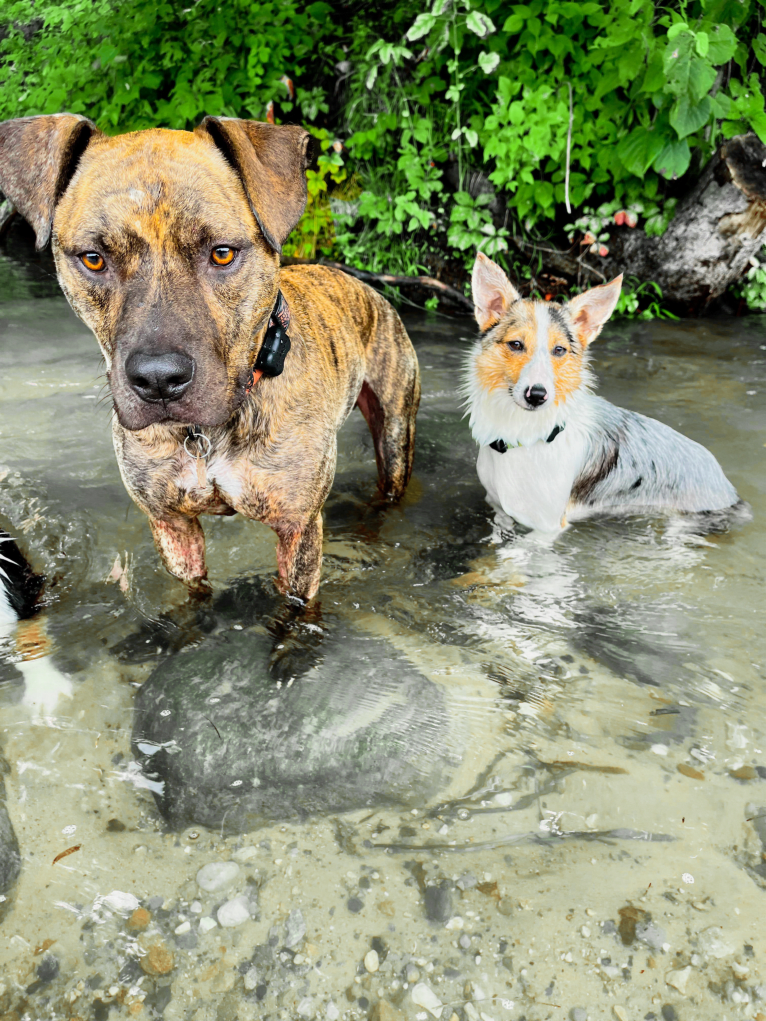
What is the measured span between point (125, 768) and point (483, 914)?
1.22m

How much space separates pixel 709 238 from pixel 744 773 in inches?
235

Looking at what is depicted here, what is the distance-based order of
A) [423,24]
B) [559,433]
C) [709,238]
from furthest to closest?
[709,238] < [423,24] < [559,433]

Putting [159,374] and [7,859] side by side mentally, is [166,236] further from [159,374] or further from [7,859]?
[7,859]

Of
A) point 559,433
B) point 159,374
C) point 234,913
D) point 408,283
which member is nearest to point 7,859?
point 234,913

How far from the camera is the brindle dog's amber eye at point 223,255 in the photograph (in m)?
2.10

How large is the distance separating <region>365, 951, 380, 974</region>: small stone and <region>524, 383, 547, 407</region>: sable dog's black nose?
2.27 m

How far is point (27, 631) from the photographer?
2.99 metres

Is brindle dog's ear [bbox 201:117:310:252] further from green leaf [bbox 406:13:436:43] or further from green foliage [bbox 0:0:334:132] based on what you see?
green foliage [bbox 0:0:334:132]

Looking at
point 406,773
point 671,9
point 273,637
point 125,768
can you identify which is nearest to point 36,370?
point 273,637

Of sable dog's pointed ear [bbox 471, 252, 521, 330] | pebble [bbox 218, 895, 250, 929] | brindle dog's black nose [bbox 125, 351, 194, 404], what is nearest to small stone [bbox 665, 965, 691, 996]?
pebble [bbox 218, 895, 250, 929]

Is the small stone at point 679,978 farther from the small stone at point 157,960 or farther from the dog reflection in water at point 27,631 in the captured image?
the dog reflection in water at point 27,631

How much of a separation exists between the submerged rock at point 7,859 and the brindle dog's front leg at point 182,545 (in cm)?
105

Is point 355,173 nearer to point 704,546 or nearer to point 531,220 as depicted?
point 531,220

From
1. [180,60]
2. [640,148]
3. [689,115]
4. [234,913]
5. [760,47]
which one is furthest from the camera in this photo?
[180,60]
